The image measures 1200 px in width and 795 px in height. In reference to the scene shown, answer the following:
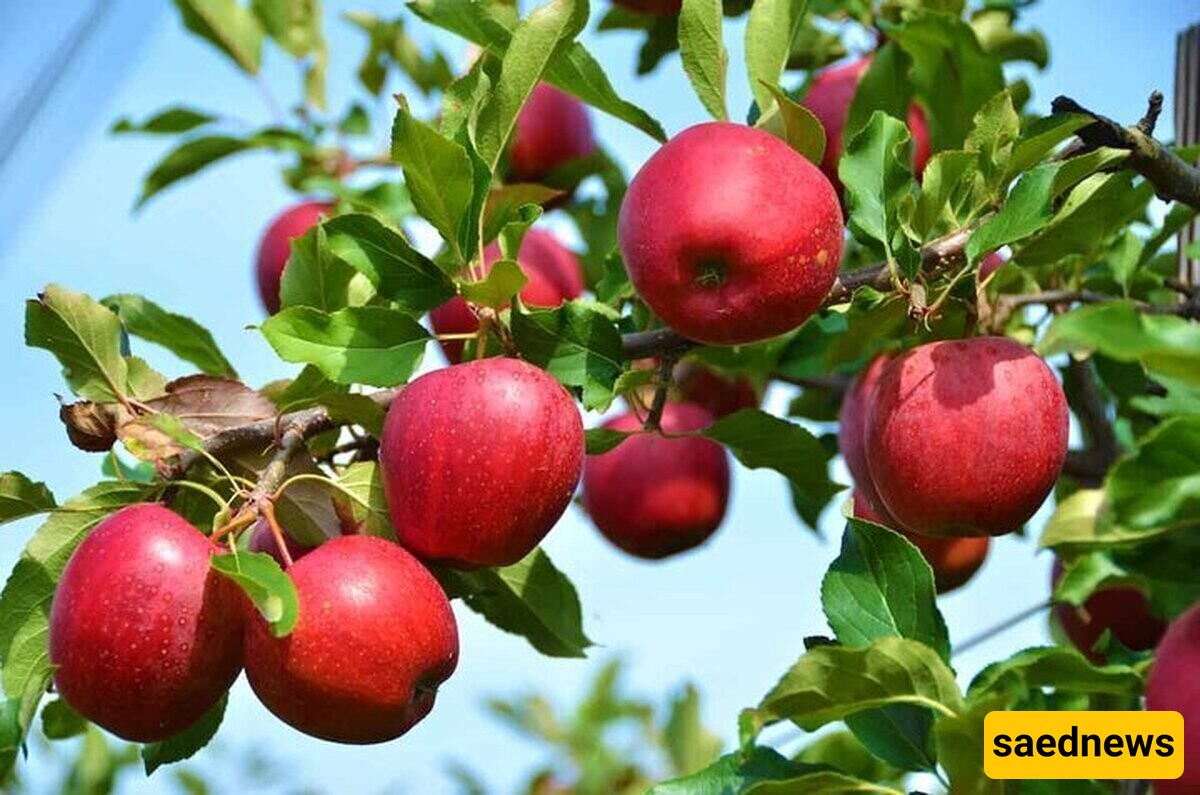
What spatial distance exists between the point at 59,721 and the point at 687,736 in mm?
1763

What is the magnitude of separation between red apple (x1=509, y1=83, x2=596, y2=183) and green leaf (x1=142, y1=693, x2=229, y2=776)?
4.25ft

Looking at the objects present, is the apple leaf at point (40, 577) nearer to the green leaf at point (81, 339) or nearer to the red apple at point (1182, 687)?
the green leaf at point (81, 339)

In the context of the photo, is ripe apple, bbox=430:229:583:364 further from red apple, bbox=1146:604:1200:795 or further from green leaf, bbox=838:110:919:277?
red apple, bbox=1146:604:1200:795

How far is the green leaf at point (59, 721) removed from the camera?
171 centimetres

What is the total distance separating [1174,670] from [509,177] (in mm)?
1744

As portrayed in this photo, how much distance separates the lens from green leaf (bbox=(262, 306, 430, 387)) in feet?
4.50

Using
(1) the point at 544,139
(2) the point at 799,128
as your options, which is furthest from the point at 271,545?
(1) the point at 544,139

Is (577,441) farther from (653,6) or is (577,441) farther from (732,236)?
(653,6)

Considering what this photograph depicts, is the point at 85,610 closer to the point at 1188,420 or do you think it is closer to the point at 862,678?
the point at 862,678

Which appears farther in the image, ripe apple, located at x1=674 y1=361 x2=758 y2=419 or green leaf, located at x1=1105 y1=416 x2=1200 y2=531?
ripe apple, located at x1=674 y1=361 x2=758 y2=419

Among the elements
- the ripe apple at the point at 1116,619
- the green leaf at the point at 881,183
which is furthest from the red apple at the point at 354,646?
the ripe apple at the point at 1116,619

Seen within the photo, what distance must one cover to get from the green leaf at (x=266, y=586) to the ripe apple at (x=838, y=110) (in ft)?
3.41

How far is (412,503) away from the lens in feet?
4.25

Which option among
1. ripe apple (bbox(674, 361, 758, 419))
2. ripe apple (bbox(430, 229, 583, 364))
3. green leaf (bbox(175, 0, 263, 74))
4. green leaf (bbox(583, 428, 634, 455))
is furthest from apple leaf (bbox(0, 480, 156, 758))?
green leaf (bbox(175, 0, 263, 74))
